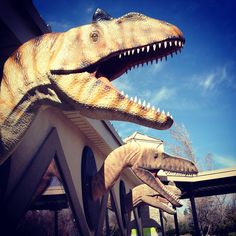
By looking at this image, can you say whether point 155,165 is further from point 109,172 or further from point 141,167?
point 109,172

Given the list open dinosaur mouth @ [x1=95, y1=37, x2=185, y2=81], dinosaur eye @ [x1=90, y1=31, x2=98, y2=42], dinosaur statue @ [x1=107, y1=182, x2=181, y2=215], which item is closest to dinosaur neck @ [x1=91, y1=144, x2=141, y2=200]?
dinosaur statue @ [x1=107, y1=182, x2=181, y2=215]

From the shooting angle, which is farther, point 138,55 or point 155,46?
point 138,55

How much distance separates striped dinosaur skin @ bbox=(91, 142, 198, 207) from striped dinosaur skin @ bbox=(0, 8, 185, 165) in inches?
122

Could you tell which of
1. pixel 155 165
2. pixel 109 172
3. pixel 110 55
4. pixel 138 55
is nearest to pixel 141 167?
pixel 155 165

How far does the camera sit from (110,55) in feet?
6.64

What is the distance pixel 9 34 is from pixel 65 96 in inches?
51.1

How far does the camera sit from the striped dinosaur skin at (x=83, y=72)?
1.91 m

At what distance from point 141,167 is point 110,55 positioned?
11.6 ft

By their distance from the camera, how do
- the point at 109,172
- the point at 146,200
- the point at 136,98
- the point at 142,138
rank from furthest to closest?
the point at 142,138 < the point at 146,200 < the point at 109,172 < the point at 136,98

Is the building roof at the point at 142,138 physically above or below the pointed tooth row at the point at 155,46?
above

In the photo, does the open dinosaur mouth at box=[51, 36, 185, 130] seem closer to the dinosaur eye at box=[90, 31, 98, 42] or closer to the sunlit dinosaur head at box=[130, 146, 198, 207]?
the dinosaur eye at box=[90, 31, 98, 42]

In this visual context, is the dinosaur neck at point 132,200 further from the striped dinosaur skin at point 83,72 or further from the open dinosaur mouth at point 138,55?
the striped dinosaur skin at point 83,72

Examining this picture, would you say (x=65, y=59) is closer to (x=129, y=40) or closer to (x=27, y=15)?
(x=129, y=40)

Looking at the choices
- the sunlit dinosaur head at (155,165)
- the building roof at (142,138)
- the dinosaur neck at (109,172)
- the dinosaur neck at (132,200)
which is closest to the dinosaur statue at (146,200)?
the dinosaur neck at (132,200)
